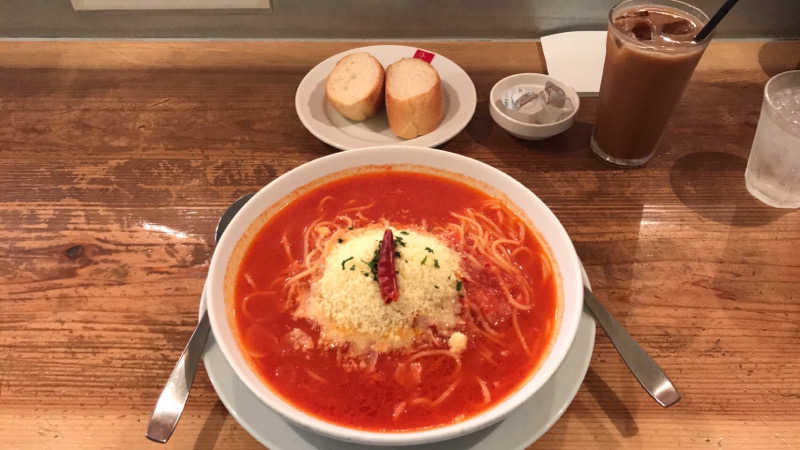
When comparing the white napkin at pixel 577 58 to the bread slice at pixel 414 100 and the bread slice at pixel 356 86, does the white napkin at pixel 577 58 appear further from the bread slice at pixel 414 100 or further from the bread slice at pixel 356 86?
the bread slice at pixel 356 86

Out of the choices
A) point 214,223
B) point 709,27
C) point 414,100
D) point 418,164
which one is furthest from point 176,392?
point 709,27

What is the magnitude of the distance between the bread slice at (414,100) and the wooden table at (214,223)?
14cm

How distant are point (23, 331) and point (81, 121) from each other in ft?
3.26

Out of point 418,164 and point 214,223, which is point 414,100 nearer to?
point 418,164

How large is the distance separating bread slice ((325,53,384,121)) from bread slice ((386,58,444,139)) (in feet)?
0.19

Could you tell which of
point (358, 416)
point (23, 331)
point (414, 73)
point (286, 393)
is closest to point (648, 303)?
point (358, 416)

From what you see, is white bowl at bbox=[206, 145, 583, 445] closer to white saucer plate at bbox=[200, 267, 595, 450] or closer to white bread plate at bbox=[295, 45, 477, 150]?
white saucer plate at bbox=[200, 267, 595, 450]

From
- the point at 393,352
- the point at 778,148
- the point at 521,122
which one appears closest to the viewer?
the point at 393,352

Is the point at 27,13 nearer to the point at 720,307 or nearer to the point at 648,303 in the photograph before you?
the point at 648,303

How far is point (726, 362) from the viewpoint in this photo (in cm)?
160

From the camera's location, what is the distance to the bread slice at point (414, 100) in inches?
87.3

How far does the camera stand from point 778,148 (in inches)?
75.7

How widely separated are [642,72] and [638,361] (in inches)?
40.0

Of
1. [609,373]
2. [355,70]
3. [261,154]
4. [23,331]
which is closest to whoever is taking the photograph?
[609,373]
